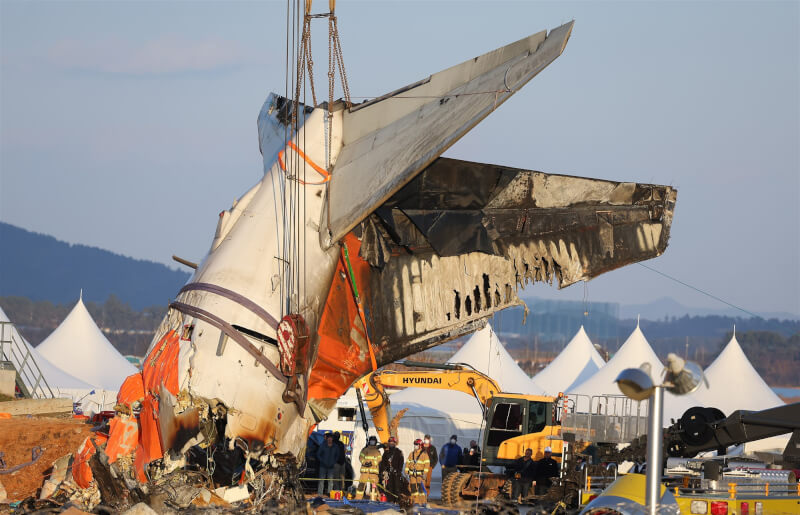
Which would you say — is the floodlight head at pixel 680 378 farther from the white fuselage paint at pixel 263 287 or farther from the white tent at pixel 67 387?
the white tent at pixel 67 387

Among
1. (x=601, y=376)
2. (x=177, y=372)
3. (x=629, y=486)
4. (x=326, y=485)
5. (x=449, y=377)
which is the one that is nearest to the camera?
(x=629, y=486)

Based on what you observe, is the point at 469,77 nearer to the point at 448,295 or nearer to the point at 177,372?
the point at 448,295

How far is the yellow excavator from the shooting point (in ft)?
72.1

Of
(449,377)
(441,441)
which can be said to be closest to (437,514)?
(449,377)

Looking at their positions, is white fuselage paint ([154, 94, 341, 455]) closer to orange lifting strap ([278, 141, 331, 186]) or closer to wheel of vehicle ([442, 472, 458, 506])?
orange lifting strap ([278, 141, 331, 186])

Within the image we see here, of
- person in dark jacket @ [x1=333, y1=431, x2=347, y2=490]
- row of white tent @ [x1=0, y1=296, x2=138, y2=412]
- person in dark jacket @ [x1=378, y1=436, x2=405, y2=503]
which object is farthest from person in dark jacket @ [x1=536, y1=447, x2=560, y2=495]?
row of white tent @ [x1=0, y1=296, x2=138, y2=412]

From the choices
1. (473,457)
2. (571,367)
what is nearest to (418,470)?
(473,457)

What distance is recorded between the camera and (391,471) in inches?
803

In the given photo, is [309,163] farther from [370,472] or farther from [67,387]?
[67,387]

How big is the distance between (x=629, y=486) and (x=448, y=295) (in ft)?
17.5

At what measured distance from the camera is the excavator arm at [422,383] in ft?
77.4

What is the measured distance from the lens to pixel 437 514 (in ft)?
41.9

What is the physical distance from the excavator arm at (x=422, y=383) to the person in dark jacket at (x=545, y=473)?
14.3ft

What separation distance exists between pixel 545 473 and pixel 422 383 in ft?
20.9
